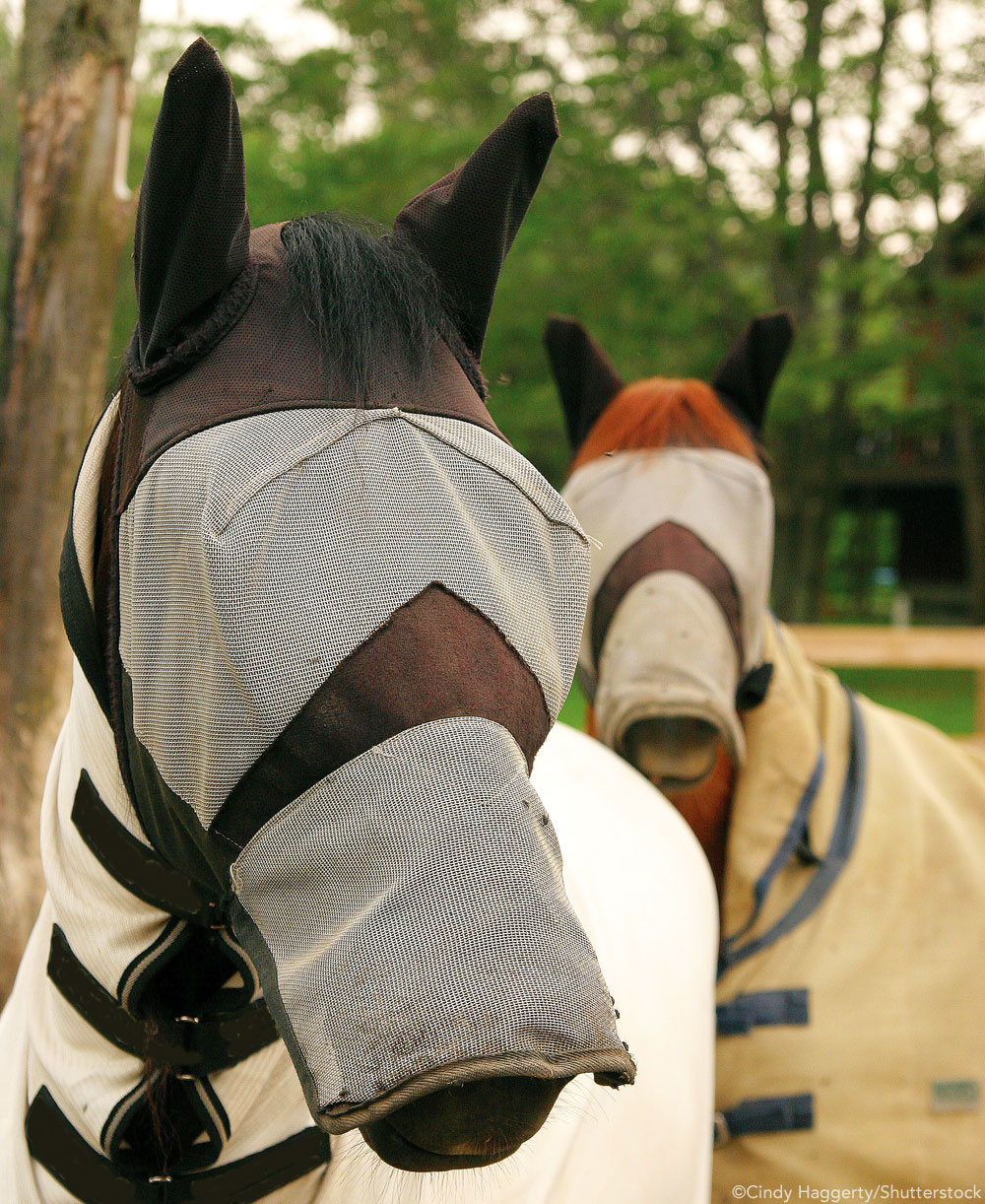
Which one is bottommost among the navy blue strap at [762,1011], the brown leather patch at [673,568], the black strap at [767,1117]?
the black strap at [767,1117]

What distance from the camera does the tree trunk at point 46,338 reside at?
2682mm

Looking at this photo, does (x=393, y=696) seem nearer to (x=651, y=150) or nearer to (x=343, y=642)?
(x=343, y=642)

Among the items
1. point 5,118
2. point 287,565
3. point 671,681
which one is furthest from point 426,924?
point 5,118

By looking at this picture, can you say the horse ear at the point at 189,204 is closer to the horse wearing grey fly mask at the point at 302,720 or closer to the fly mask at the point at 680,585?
the horse wearing grey fly mask at the point at 302,720

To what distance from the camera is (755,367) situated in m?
2.61

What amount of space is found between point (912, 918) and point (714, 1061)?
0.52 metres

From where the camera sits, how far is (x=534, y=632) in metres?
0.93

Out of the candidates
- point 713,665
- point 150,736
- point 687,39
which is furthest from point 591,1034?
point 687,39

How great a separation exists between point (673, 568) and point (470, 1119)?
1.56 meters

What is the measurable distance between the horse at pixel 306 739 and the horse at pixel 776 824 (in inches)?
36.1

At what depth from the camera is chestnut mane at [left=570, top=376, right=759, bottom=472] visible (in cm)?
242

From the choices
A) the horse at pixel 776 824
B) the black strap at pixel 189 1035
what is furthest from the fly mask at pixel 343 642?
the horse at pixel 776 824

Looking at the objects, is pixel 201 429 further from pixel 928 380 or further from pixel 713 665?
pixel 928 380

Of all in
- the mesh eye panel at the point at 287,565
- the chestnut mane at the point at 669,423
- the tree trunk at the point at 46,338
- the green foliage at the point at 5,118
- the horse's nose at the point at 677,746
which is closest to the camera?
the mesh eye panel at the point at 287,565
